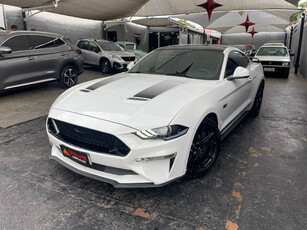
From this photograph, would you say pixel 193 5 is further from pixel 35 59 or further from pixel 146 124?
pixel 146 124

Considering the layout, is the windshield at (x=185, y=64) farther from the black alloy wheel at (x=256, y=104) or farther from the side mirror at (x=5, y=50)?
the side mirror at (x=5, y=50)

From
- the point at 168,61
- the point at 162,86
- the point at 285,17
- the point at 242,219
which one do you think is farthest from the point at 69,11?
the point at 285,17

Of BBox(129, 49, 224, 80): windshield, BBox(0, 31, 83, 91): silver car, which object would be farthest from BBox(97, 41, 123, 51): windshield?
BBox(129, 49, 224, 80): windshield

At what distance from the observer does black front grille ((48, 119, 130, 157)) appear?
2.20 m

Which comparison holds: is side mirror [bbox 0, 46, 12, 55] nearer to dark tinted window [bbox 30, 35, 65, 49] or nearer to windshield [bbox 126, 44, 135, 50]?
dark tinted window [bbox 30, 35, 65, 49]

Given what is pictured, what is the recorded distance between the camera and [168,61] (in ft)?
12.5

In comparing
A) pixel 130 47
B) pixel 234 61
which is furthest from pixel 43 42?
pixel 130 47

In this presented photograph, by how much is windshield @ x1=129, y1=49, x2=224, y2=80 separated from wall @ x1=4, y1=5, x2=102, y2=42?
11.1 meters

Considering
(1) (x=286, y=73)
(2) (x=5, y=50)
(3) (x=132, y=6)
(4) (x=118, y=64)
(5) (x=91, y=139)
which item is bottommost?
(1) (x=286, y=73)

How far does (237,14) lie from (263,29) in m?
9.67

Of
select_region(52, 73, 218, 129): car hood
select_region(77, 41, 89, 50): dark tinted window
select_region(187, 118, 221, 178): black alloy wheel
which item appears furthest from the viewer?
select_region(77, 41, 89, 50): dark tinted window

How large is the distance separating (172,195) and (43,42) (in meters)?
6.27

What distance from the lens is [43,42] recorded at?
275 inches

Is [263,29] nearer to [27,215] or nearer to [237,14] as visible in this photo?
[237,14]
